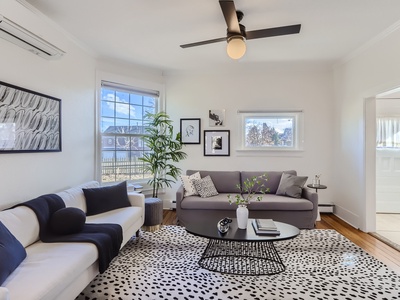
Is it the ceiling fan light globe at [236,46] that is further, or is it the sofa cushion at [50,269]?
the ceiling fan light globe at [236,46]

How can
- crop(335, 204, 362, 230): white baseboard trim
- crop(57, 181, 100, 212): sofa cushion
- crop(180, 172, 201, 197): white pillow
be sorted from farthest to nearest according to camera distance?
crop(180, 172, 201, 197): white pillow → crop(335, 204, 362, 230): white baseboard trim → crop(57, 181, 100, 212): sofa cushion

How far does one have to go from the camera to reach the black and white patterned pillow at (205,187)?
3.96 m

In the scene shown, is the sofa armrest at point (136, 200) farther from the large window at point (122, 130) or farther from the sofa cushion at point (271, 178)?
the sofa cushion at point (271, 178)

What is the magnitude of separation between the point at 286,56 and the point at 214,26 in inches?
63.8

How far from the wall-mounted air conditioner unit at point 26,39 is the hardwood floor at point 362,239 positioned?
280 cm

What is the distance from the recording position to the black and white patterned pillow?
13.0 feet

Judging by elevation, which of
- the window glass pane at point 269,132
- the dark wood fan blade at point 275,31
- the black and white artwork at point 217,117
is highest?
the dark wood fan blade at point 275,31

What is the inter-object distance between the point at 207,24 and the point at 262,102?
7.30 feet

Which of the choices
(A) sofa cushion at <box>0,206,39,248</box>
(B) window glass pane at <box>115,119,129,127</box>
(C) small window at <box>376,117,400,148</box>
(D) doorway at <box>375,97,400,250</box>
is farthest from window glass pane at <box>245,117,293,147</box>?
(A) sofa cushion at <box>0,206,39,248</box>

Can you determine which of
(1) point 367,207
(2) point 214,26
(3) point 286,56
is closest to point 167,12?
(2) point 214,26

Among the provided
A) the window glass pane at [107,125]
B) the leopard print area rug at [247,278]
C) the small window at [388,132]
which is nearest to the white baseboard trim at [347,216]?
the leopard print area rug at [247,278]

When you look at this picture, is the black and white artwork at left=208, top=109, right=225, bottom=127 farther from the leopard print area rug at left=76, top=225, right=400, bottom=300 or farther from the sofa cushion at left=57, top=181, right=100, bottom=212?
the sofa cushion at left=57, top=181, right=100, bottom=212

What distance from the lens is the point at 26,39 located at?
2.39 meters

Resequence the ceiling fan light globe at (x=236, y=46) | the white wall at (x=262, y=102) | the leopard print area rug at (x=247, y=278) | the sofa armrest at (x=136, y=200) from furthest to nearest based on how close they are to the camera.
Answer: the white wall at (x=262, y=102) → the sofa armrest at (x=136, y=200) → the ceiling fan light globe at (x=236, y=46) → the leopard print area rug at (x=247, y=278)
